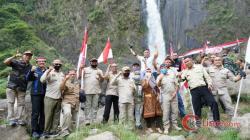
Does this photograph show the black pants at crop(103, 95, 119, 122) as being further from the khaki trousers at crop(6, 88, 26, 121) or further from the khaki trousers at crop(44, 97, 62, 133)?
the khaki trousers at crop(6, 88, 26, 121)

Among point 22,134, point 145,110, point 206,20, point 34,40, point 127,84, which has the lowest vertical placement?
point 22,134

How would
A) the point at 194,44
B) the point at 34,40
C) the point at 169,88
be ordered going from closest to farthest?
1. the point at 169,88
2. the point at 34,40
3. the point at 194,44

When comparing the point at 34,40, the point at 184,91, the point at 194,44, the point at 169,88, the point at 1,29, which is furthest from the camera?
the point at 194,44

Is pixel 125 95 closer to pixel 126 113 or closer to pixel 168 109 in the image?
pixel 126 113

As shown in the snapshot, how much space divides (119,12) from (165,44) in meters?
4.03

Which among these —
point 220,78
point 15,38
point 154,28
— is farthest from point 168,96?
point 154,28

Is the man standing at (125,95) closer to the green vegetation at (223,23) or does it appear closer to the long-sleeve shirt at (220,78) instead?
the long-sleeve shirt at (220,78)

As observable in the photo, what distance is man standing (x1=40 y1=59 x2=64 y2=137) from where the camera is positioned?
7.69 m

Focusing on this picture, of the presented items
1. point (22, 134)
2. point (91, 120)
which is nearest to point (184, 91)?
point (91, 120)

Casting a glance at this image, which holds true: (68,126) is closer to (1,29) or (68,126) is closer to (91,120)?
(91,120)

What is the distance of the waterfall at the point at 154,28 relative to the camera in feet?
77.3

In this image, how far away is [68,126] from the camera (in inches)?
309

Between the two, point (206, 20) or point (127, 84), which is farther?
point (206, 20)

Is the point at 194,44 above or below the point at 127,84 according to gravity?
above
